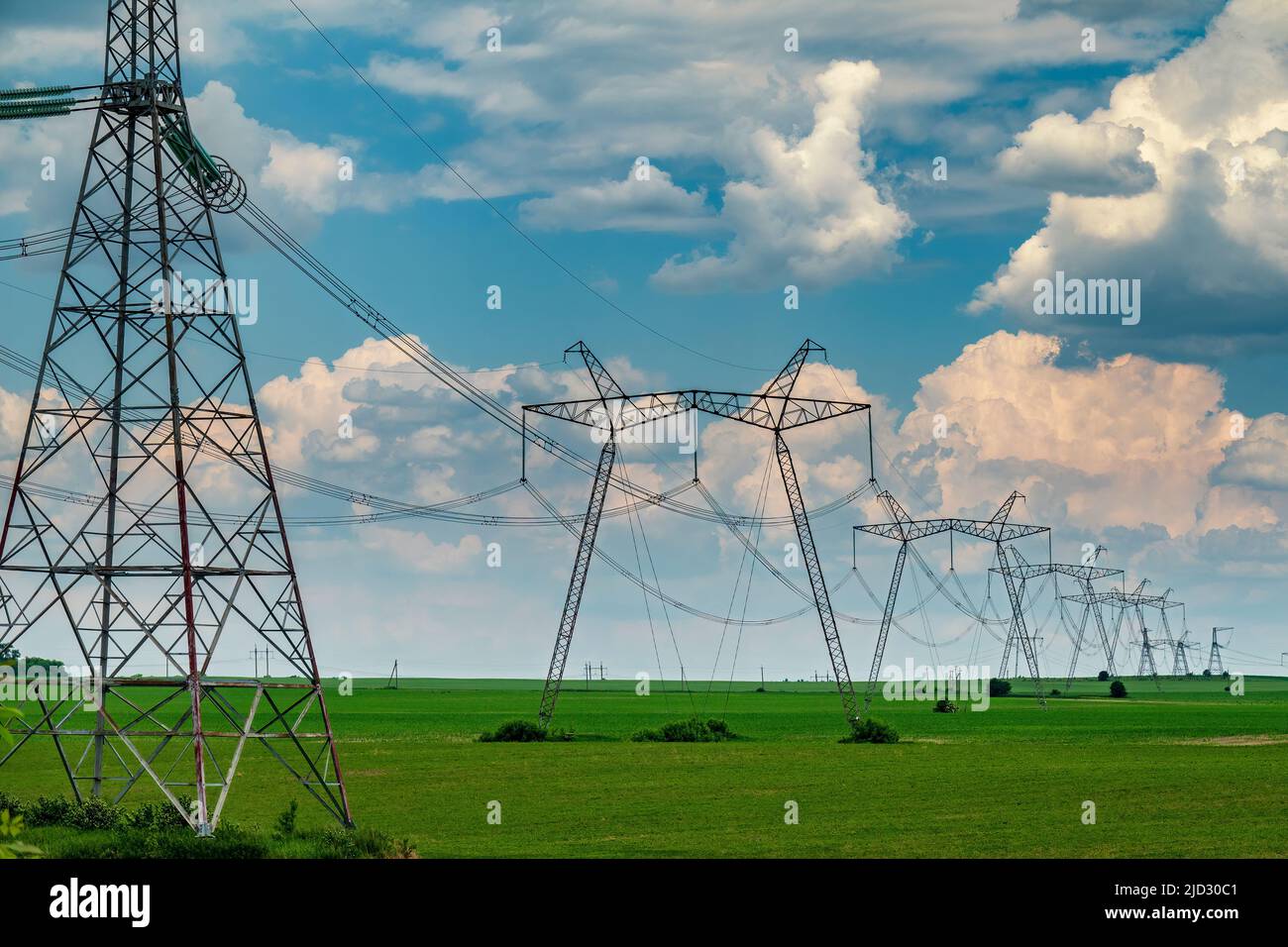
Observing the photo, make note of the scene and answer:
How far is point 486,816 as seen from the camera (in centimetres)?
4650

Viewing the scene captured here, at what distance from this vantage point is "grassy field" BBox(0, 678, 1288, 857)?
3994 centimetres

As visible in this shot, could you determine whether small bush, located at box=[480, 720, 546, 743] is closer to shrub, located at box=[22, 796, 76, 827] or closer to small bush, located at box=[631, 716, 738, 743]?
small bush, located at box=[631, 716, 738, 743]

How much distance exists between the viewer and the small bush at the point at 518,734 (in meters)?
91.7

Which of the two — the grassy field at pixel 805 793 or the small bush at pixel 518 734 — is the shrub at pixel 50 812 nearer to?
the grassy field at pixel 805 793

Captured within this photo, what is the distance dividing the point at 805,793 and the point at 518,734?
39.6 metres

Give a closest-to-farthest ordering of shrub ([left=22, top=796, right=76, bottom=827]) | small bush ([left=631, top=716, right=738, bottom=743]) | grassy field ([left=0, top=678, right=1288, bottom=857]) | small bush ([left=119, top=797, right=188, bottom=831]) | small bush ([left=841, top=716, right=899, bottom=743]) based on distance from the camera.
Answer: small bush ([left=119, top=797, right=188, bottom=831]) < shrub ([left=22, top=796, right=76, bottom=827]) < grassy field ([left=0, top=678, right=1288, bottom=857]) < small bush ([left=841, top=716, right=899, bottom=743]) < small bush ([left=631, top=716, right=738, bottom=743])

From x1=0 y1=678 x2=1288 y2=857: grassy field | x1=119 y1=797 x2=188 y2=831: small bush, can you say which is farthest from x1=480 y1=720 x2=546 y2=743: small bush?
x1=119 y1=797 x2=188 y2=831: small bush

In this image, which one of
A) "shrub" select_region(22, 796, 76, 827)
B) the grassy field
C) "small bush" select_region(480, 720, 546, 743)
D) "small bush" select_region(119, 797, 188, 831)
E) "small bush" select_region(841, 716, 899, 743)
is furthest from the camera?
"small bush" select_region(480, 720, 546, 743)

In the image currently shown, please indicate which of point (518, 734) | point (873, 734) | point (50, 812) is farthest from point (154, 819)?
point (873, 734)

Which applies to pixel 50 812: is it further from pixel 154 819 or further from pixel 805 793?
pixel 805 793

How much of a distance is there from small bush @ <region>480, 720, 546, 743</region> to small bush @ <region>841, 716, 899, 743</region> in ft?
64.9
